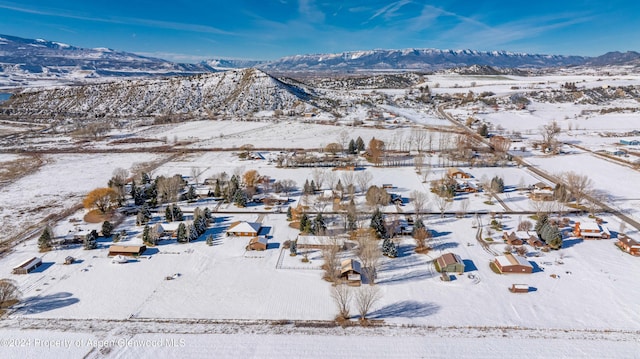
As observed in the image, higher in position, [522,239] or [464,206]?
[464,206]

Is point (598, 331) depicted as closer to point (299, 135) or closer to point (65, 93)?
point (299, 135)

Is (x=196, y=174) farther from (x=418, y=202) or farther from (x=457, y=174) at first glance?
(x=457, y=174)

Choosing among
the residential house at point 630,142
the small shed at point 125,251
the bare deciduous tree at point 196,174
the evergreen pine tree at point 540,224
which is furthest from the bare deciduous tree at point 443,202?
the residential house at point 630,142

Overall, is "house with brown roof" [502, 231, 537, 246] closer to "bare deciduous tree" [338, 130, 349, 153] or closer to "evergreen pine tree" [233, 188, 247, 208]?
"evergreen pine tree" [233, 188, 247, 208]

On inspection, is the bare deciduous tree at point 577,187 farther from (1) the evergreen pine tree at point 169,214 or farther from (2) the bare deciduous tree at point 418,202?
(1) the evergreen pine tree at point 169,214

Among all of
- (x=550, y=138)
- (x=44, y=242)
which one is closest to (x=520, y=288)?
(x=44, y=242)

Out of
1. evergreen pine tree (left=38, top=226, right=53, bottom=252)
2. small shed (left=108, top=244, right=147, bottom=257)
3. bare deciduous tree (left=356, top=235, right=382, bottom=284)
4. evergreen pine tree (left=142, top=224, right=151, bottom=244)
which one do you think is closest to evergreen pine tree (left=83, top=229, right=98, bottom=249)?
small shed (left=108, top=244, right=147, bottom=257)
